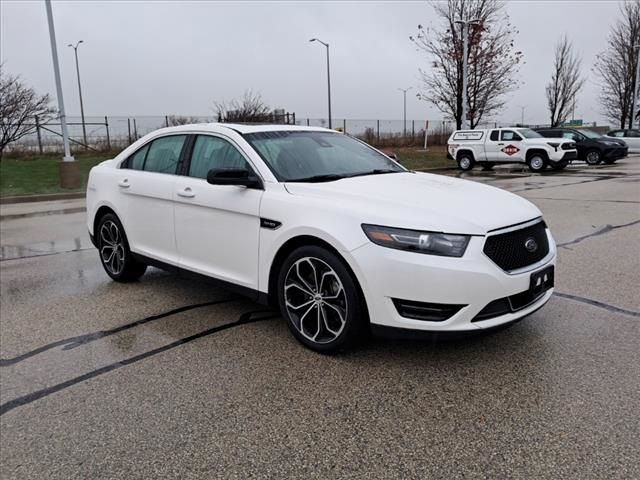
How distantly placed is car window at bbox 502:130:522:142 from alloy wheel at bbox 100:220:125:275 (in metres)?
20.1

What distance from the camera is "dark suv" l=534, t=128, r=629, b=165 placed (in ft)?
80.4

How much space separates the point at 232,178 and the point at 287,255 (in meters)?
0.71

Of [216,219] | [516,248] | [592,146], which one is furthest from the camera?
[592,146]

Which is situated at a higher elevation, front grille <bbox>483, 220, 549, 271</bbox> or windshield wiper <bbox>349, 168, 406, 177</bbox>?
windshield wiper <bbox>349, 168, 406, 177</bbox>

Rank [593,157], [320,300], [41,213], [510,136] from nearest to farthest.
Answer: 1. [320,300]
2. [41,213]
3. [510,136]
4. [593,157]

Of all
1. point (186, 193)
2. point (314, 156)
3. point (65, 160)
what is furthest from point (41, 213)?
point (314, 156)

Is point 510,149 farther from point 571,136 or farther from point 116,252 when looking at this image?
point 116,252

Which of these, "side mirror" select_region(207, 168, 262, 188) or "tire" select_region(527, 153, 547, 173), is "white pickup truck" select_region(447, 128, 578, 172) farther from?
"side mirror" select_region(207, 168, 262, 188)

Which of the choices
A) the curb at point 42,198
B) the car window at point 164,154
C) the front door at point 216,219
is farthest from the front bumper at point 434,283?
the curb at point 42,198

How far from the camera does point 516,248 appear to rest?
3.56 metres

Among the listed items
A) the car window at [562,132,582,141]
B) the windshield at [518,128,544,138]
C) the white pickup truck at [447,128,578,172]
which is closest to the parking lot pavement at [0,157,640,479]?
the white pickup truck at [447,128,578,172]

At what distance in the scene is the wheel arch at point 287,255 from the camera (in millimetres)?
3561

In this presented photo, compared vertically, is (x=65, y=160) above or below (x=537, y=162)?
above

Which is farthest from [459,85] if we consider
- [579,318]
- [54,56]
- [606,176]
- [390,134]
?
[579,318]
